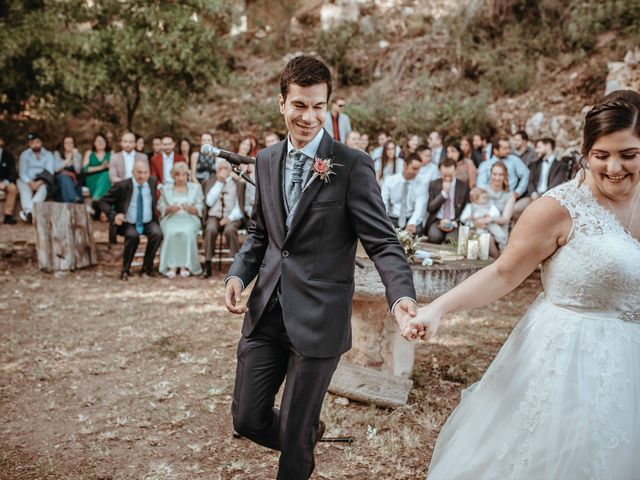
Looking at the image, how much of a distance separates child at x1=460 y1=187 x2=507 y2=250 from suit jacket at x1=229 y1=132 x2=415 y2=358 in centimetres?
591

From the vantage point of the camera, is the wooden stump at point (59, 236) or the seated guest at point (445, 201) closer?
the seated guest at point (445, 201)

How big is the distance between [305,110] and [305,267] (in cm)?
67

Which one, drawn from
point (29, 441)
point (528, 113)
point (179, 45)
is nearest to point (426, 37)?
point (528, 113)

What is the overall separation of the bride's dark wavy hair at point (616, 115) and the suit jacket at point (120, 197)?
7935 millimetres

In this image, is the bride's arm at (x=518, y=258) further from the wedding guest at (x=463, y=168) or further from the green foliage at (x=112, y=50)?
the green foliage at (x=112, y=50)

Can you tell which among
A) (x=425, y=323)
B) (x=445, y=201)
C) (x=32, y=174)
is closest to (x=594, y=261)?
(x=425, y=323)

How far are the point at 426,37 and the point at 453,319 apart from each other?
15.1m

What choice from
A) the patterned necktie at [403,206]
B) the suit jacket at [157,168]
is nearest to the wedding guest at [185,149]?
the suit jacket at [157,168]

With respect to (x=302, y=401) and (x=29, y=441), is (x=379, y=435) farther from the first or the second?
(x=29, y=441)

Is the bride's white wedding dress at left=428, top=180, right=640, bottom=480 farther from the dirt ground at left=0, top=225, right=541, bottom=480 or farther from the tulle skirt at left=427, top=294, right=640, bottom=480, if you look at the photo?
the dirt ground at left=0, top=225, right=541, bottom=480

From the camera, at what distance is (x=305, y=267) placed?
271cm

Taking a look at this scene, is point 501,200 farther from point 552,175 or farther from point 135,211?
point 135,211

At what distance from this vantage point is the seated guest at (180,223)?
9.52 m

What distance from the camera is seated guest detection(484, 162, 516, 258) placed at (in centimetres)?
856
